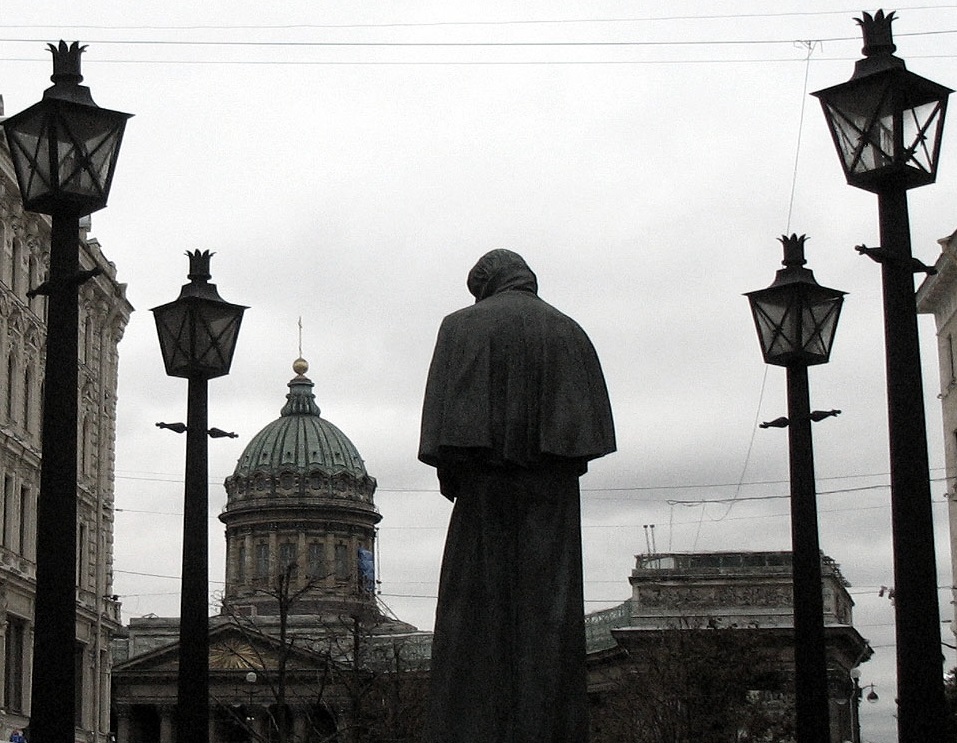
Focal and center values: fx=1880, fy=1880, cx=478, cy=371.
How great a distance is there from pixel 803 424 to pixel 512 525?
28.9 ft

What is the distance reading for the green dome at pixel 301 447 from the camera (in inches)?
5379

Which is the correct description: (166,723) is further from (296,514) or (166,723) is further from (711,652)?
(711,652)

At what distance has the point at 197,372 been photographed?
58.4ft

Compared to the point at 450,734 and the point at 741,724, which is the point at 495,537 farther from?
the point at 741,724

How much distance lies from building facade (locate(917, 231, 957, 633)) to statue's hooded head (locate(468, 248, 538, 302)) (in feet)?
152

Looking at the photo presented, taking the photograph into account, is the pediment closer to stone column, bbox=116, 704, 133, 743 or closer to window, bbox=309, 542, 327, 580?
stone column, bbox=116, 704, 133, 743

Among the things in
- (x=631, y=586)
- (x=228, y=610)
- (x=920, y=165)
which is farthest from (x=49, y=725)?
(x=631, y=586)

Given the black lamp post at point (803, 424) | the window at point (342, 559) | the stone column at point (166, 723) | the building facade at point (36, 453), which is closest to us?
the black lamp post at point (803, 424)

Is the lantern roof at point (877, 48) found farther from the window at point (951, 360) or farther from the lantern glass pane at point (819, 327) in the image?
the window at point (951, 360)

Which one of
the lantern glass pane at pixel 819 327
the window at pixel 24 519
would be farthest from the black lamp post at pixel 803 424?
the window at pixel 24 519

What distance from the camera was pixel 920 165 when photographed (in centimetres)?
1153

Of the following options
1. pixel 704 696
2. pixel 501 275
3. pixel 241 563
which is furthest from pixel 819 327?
pixel 241 563

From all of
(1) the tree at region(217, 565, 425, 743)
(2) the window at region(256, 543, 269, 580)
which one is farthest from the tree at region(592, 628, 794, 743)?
(2) the window at region(256, 543, 269, 580)

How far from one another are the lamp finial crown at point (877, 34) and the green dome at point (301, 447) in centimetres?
12450
